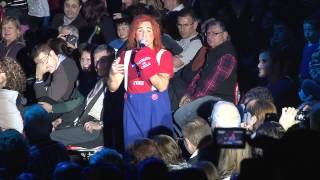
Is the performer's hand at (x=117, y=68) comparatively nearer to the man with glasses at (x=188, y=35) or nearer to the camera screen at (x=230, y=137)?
the man with glasses at (x=188, y=35)

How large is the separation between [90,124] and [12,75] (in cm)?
124

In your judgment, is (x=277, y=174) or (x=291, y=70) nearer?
(x=277, y=174)

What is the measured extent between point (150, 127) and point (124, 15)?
3.49 m

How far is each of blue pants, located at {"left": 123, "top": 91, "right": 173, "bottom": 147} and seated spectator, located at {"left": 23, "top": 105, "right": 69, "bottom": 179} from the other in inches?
55.0

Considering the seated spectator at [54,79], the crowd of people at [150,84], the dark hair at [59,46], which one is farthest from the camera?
the dark hair at [59,46]

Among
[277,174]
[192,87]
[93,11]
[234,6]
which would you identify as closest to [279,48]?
[192,87]

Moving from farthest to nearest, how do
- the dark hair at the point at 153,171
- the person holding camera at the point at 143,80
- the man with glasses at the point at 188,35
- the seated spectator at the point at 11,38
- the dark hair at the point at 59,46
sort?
the seated spectator at the point at 11,38 → the dark hair at the point at 59,46 → the man with glasses at the point at 188,35 → the person holding camera at the point at 143,80 → the dark hair at the point at 153,171

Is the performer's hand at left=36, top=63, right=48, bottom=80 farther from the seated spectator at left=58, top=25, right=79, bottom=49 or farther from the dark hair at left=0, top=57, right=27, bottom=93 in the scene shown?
the dark hair at left=0, top=57, right=27, bottom=93

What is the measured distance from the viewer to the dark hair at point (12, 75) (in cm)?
838

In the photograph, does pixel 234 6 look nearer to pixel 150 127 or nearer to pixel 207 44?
pixel 207 44

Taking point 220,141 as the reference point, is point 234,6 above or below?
above

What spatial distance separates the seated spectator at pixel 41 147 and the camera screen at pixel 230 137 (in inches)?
85.8

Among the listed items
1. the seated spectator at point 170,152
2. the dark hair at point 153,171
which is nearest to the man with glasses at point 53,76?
the seated spectator at point 170,152

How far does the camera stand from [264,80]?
9.48 m
